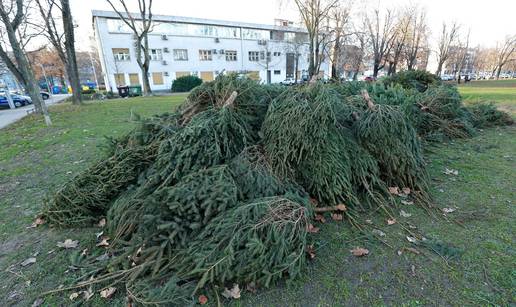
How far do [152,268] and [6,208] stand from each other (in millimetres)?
3237

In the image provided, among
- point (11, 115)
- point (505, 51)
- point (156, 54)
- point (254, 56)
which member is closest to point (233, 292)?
point (11, 115)

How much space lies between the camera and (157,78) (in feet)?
118

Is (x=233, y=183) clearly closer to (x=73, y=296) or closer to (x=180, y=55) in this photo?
(x=73, y=296)

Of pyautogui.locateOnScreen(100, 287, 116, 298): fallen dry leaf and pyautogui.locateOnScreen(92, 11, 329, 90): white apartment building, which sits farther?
pyautogui.locateOnScreen(92, 11, 329, 90): white apartment building

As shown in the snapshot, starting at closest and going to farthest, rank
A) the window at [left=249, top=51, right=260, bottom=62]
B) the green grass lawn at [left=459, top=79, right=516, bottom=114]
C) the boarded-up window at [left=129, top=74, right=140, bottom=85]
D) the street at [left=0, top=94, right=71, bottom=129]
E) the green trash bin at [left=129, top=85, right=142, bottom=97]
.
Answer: the green grass lawn at [left=459, top=79, right=516, bottom=114] → the street at [left=0, top=94, right=71, bottom=129] → the green trash bin at [left=129, top=85, right=142, bottom=97] → the boarded-up window at [left=129, top=74, right=140, bottom=85] → the window at [left=249, top=51, right=260, bottom=62]

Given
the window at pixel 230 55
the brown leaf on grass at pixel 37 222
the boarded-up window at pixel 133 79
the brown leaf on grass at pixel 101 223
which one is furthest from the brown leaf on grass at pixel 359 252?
the window at pixel 230 55

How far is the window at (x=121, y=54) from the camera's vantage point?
107 ft

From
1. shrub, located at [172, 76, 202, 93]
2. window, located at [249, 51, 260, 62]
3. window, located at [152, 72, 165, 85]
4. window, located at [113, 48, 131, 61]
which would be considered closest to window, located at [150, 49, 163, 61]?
window, located at [152, 72, 165, 85]

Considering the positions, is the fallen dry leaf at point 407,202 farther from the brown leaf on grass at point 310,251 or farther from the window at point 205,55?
the window at point 205,55

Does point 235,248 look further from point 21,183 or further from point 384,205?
point 21,183

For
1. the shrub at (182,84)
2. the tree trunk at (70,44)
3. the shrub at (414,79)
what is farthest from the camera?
the shrub at (182,84)

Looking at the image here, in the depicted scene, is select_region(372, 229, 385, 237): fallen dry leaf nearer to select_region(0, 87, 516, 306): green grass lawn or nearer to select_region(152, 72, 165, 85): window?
select_region(0, 87, 516, 306): green grass lawn

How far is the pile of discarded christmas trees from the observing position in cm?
227

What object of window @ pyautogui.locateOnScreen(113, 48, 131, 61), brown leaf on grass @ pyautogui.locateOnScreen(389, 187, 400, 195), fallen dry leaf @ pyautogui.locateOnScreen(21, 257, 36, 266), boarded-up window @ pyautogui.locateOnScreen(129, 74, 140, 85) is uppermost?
window @ pyautogui.locateOnScreen(113, 48, 131, 61)
